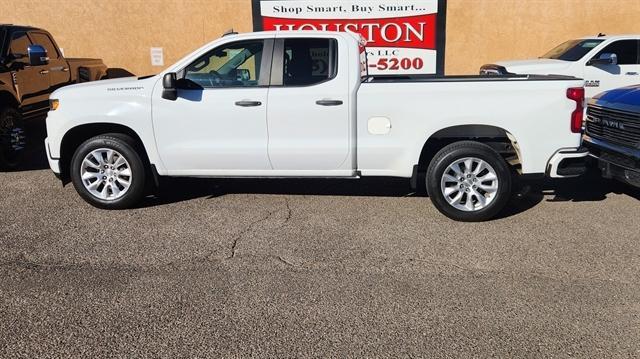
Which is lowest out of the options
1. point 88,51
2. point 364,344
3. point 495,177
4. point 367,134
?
point 364,344

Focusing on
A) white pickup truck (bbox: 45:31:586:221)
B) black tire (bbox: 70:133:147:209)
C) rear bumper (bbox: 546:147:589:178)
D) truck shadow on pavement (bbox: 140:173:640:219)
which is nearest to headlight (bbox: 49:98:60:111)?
white pickup truck (bbox: 45:31:586:221)

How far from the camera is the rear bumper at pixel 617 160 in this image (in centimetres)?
522

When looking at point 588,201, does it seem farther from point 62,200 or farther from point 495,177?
point 62,200

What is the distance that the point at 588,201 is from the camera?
237 inches

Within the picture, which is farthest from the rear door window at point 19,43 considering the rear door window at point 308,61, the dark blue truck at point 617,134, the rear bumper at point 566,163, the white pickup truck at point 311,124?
the dark blue truck at point 617,134

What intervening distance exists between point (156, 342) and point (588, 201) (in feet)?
16.0

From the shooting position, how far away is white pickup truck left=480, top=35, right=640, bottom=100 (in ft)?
31.8

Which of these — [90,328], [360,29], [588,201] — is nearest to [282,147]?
[90,328]

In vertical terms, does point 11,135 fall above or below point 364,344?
above

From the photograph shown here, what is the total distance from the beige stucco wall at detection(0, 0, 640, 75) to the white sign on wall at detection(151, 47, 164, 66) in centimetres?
10

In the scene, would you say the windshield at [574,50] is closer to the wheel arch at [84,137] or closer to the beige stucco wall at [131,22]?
the beige stucco wall at [131,22]

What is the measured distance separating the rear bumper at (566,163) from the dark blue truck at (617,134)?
1.82 ft

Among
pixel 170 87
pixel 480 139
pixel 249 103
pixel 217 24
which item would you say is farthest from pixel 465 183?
pixel 217 24

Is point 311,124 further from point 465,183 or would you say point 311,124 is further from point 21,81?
point 21,81
